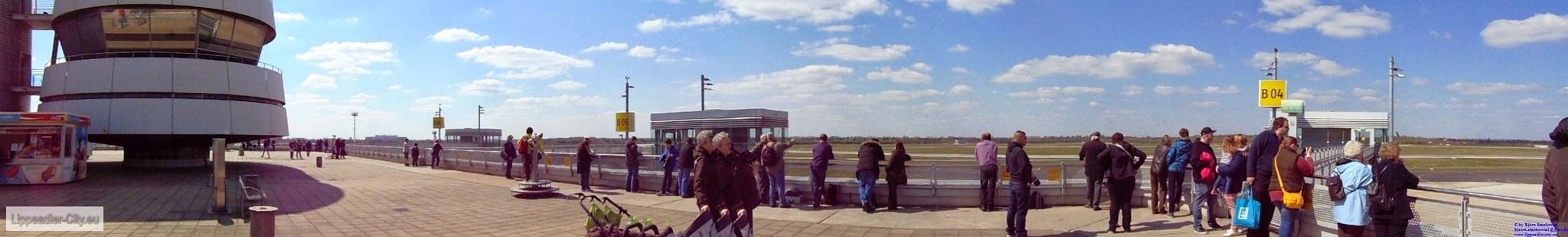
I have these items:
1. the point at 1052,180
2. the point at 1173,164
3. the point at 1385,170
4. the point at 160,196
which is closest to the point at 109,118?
the point at 160,196

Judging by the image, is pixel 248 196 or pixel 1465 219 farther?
pixel 248 196

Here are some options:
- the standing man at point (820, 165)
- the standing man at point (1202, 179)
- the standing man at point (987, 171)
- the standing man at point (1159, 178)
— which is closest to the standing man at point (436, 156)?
the standing man at point (820, 165)

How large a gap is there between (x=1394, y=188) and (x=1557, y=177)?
0.94 metres

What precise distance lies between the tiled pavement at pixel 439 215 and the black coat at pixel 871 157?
0.60 metres

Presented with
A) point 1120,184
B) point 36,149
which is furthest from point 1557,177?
point 36,149

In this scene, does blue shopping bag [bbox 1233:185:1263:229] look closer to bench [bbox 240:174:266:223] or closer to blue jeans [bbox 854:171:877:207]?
blue jeans [bbox 854:171:877:207]

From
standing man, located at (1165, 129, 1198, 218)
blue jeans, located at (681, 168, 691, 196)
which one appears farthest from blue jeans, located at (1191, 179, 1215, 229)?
blue jeans, located at (681, 168, 691, 196)

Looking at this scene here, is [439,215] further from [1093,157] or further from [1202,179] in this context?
Answer: [1202,179]

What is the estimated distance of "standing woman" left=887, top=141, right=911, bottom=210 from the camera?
35.0ft

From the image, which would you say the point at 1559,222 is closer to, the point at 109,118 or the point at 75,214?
the point at 75,214

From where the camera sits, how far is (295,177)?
739 inches

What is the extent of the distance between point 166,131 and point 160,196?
41.0ft

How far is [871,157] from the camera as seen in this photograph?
10.7 metres

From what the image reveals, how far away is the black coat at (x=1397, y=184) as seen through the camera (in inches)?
A: 228
